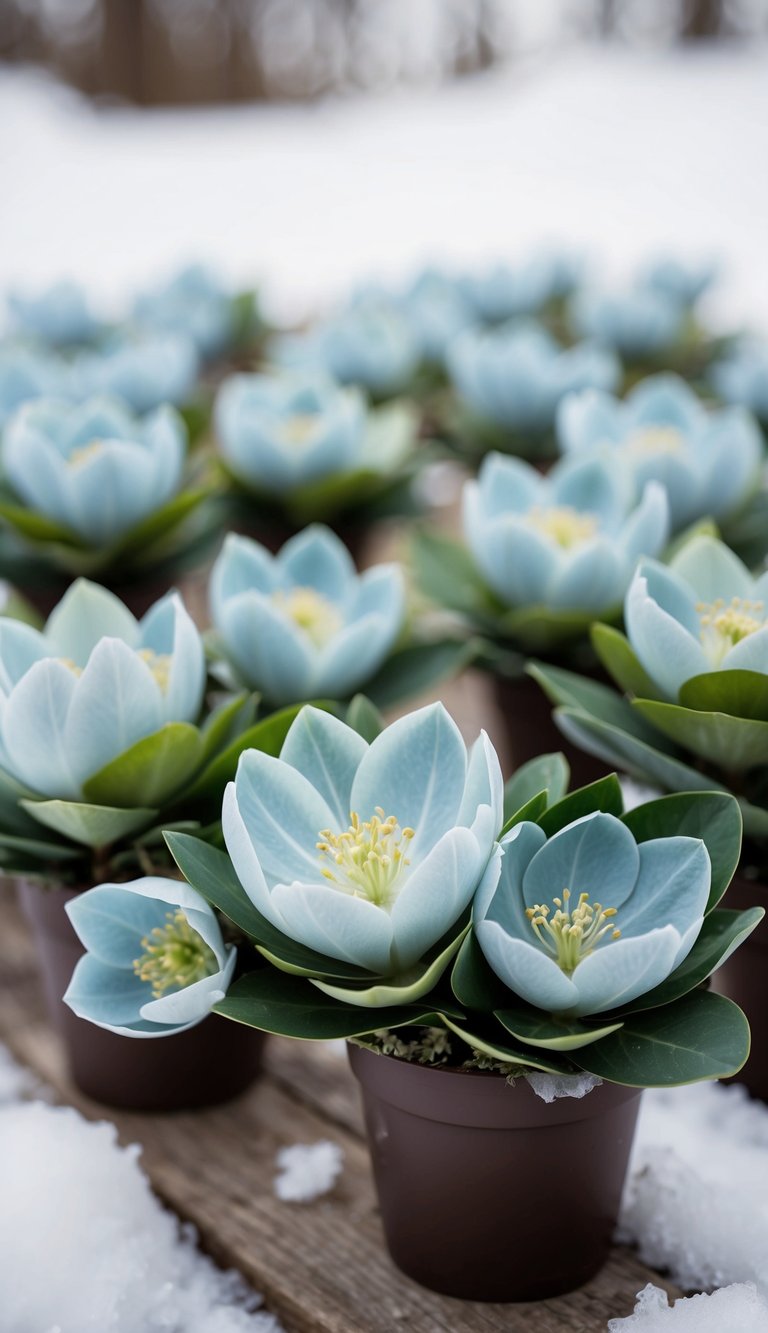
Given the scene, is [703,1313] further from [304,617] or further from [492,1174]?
[304,617]

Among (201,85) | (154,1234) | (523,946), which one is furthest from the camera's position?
(201,85)

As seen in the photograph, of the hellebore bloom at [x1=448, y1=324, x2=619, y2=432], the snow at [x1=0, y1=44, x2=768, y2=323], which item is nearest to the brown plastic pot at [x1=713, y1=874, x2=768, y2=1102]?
the hellebore bloom at [x1=448, y1=324, x2=619, y2=432]

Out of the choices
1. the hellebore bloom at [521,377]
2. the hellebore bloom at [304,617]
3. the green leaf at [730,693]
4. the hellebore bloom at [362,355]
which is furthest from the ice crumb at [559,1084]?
the hellebore bloom at [362,355]

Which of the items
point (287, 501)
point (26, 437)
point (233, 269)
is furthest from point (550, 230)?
point (26, 437)

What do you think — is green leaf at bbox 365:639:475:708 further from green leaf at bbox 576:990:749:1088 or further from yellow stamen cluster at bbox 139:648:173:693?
green leaf at bbox 576:990:749:1088

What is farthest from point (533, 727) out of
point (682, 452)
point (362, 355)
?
point (362, 355)

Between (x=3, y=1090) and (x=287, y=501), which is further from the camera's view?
(x=287, y=501)

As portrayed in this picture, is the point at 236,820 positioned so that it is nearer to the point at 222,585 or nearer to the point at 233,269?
the point at 222,585
